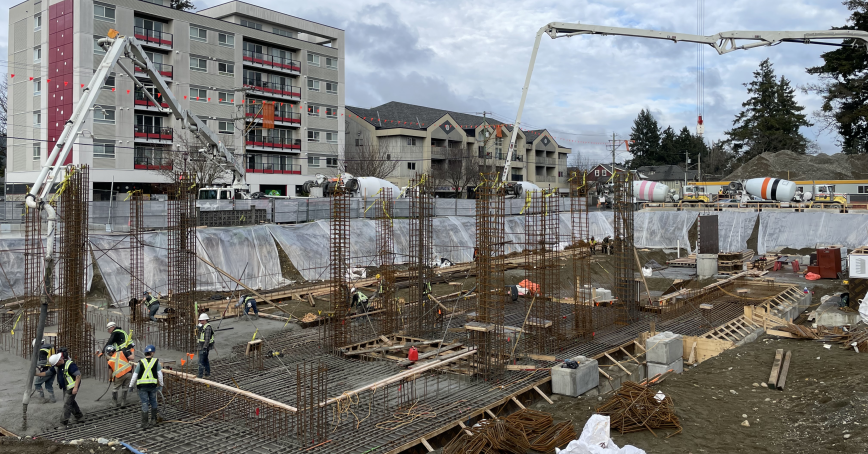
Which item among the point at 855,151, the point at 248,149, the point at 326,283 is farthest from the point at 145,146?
the point at 855,151

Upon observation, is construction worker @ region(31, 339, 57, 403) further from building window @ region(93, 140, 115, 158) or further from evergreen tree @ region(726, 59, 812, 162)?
evergreen tree @ region(726, 59, 812, 162)

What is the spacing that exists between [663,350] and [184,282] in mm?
12116

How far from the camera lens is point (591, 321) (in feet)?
54.4

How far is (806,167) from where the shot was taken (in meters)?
55.9

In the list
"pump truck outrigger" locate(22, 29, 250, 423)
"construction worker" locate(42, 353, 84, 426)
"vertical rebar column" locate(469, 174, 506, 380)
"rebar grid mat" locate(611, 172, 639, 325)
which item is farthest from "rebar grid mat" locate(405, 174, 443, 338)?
"pump truck outrigger" locate(22, 29, 250, 423)

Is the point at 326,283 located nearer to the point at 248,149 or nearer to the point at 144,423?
the point at 144,423

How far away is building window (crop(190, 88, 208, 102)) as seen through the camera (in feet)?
139

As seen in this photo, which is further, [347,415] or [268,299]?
[268,299]

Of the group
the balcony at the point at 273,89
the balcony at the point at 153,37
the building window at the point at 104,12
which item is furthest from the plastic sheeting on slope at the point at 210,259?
the balcony at the point at 273,89

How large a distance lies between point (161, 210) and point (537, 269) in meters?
18.7

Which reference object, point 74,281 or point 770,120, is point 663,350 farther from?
point 770,120

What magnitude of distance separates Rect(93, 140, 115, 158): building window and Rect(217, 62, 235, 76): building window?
9.72 m

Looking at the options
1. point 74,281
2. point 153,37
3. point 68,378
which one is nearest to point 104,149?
point 153,37

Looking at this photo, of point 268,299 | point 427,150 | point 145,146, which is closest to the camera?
point 268,299
